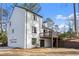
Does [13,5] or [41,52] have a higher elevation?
[13,5]

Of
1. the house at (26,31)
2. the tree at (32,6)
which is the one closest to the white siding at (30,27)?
the house at (26,31)

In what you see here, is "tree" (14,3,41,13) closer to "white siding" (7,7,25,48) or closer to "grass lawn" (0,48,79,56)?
"white siding" (7,7,25,48)

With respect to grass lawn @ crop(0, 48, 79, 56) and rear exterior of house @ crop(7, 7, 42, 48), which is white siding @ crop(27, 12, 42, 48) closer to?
rear exterior of house @ crop(7, 7, 42, 48)

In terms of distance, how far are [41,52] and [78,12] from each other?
104 centimetres

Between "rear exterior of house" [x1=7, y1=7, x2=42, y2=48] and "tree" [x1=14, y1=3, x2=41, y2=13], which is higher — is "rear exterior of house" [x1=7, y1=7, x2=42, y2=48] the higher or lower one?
the lower one

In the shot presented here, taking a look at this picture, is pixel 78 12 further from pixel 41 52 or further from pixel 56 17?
pixel 41 52

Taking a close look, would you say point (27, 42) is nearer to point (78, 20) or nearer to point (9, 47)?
→ point (9, 47)

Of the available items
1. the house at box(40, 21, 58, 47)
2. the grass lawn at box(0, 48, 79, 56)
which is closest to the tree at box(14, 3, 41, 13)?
the house at box(40, 21, 58, 47)

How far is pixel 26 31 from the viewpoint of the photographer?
6352 millimetres

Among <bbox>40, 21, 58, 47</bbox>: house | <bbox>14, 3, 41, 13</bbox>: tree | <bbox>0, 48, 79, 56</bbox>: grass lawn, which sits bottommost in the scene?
<bbox>0, 48, 79, 56</bbox>: grass lawn

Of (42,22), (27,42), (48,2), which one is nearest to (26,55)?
(27,42)

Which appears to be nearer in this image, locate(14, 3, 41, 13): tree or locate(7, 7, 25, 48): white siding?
locate(7, 7, 25, 48): white siding

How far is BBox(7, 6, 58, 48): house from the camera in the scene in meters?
6.33

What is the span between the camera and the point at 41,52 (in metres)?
6.38
